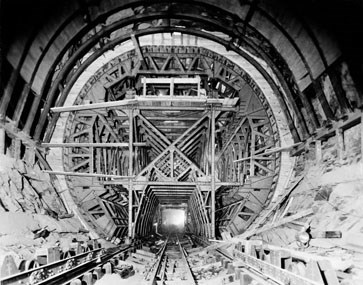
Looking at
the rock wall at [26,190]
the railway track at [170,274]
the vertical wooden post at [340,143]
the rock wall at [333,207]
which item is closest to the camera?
the rock wall at [333,207]

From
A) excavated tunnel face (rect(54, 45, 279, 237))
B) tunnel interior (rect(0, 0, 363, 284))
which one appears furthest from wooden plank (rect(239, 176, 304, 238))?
excavated tunnel face (rect(54, 45, 279, 237))

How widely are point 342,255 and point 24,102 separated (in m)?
6.53

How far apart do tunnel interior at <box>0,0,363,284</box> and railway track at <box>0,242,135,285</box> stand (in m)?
1.45

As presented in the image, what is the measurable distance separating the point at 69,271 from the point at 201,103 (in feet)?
20.7

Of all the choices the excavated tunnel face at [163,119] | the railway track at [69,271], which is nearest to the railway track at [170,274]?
the railway track at [69,271]

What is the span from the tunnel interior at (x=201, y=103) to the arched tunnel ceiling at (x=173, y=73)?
0.03 metres

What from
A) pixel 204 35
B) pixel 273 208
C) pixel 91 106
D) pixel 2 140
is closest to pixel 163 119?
pixel 91 106

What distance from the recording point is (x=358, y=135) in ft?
20.5

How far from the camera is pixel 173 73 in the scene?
10719mm

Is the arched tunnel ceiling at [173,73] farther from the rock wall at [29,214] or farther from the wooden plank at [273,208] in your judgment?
the rock wall at [29,214]

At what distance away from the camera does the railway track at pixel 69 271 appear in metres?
3.94

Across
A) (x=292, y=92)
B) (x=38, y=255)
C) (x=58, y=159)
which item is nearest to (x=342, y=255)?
(x=38, y=255)

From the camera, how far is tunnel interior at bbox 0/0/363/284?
6336 mm

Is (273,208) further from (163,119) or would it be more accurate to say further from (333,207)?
(163,119)
